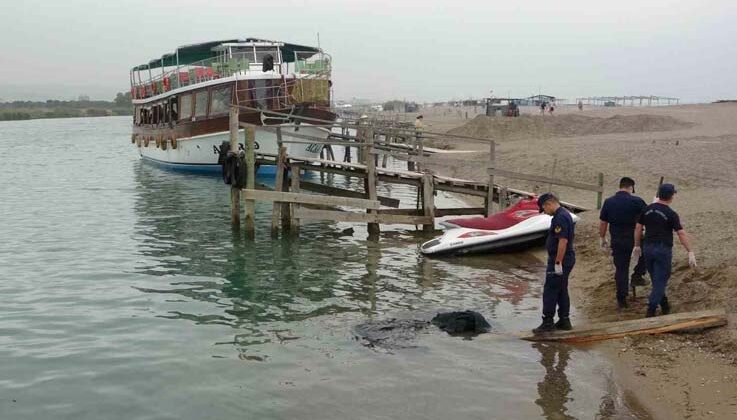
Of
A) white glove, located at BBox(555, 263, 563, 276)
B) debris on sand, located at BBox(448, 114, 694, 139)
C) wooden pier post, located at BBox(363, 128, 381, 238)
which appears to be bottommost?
white glove, located at BBox(555, 263, 563, 276)

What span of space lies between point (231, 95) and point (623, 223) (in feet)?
76.2

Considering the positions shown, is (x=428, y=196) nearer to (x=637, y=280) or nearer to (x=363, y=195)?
(x=363, y=195)

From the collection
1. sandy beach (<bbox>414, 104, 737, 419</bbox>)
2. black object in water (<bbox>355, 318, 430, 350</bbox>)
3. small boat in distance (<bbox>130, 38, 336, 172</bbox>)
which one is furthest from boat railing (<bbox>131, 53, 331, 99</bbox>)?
black object in water (<bbox>355, 318, 430, 350</bbox>)

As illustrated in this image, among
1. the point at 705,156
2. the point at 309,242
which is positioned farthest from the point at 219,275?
the point at 705,156

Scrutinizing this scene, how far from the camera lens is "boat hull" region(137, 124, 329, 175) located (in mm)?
29641

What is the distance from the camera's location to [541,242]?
1488cm

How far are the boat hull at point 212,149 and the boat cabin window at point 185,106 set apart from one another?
3.52 feet

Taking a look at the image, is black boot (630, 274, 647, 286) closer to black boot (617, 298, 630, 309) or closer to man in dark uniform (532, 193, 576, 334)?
black boot (617, 298, 630, 309)

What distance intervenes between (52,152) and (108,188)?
91.1 feet

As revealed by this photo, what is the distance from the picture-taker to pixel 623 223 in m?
9.15

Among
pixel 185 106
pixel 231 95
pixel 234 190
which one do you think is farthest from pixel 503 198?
pixel 185 106

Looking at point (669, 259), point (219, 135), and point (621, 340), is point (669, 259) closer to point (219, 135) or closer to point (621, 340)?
point (621, 340)

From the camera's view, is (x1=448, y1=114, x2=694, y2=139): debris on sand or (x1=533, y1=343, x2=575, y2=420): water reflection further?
(x1=448, y1=114, x2=694, y2=139): debris on sand

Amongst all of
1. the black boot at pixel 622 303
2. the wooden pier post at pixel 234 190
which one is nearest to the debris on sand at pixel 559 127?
the wooden pier post at pixel 234 190
